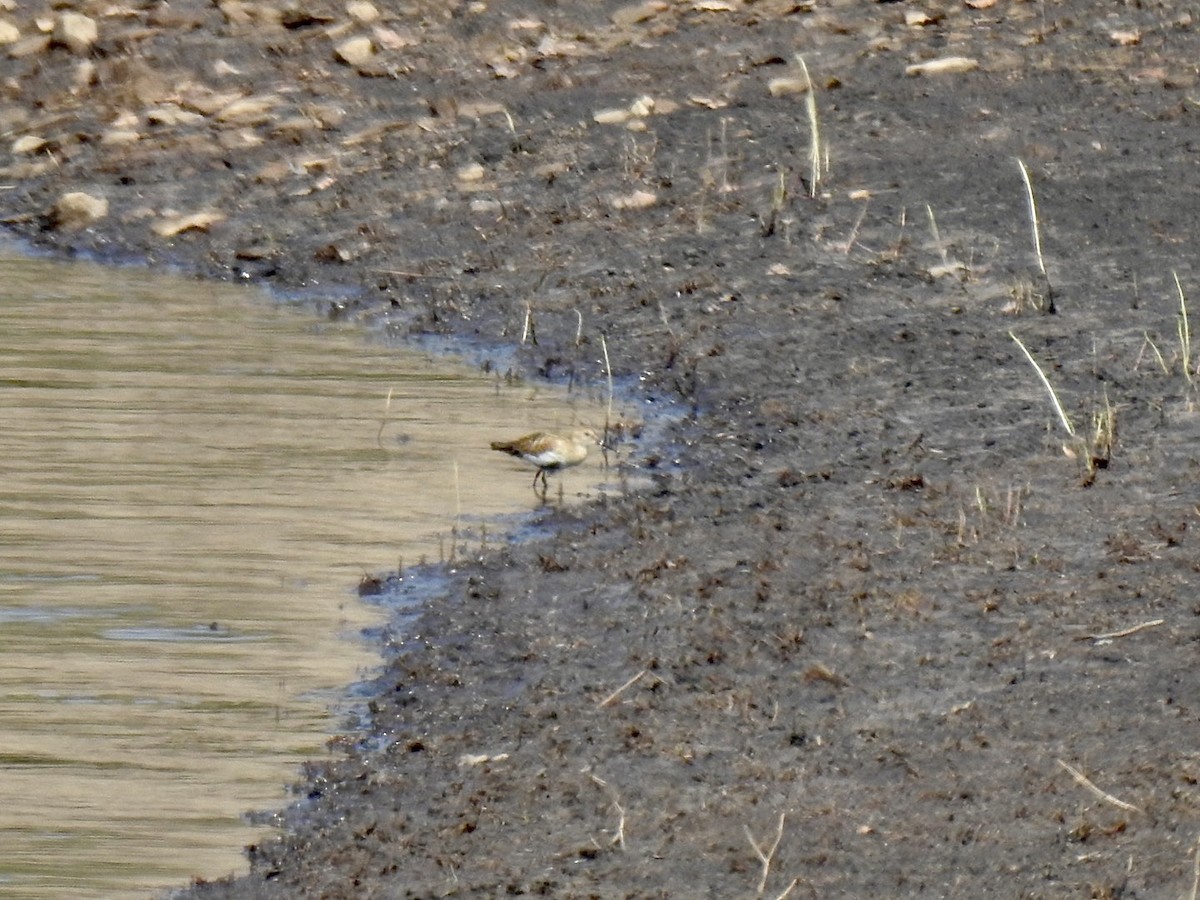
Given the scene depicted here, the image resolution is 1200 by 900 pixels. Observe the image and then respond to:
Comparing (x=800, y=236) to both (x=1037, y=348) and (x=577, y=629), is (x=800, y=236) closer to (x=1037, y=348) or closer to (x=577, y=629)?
(x=1037, y=348)

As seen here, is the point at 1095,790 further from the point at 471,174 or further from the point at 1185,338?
the point at 471,174

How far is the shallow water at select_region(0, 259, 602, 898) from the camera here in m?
4.46

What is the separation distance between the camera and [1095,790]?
4.18 m

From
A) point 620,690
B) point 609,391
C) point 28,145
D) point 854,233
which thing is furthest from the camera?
point 28,145

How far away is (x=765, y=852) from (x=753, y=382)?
3.21 meters

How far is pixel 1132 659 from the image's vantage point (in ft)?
15.9

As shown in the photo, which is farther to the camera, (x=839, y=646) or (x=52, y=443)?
(x=52, y=443)

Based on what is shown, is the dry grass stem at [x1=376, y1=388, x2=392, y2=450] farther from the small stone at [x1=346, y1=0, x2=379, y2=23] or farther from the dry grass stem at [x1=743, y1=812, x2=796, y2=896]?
the small stone at [x1=346, y1=0, x2=379, y2=23]

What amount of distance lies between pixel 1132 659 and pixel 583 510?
5.85 feet

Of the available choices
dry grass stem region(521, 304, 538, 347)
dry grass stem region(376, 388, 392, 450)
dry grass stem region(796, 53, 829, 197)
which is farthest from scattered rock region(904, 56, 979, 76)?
dry grass stem region(376, 388, 392, 450)

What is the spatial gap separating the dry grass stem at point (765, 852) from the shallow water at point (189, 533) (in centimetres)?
96

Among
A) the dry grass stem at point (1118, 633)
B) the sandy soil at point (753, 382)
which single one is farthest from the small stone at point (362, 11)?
the dry grass stem at point (1118, 633)

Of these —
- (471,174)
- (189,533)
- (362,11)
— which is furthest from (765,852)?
(362,11)

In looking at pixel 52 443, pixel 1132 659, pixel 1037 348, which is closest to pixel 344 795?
pixel 1132 659
